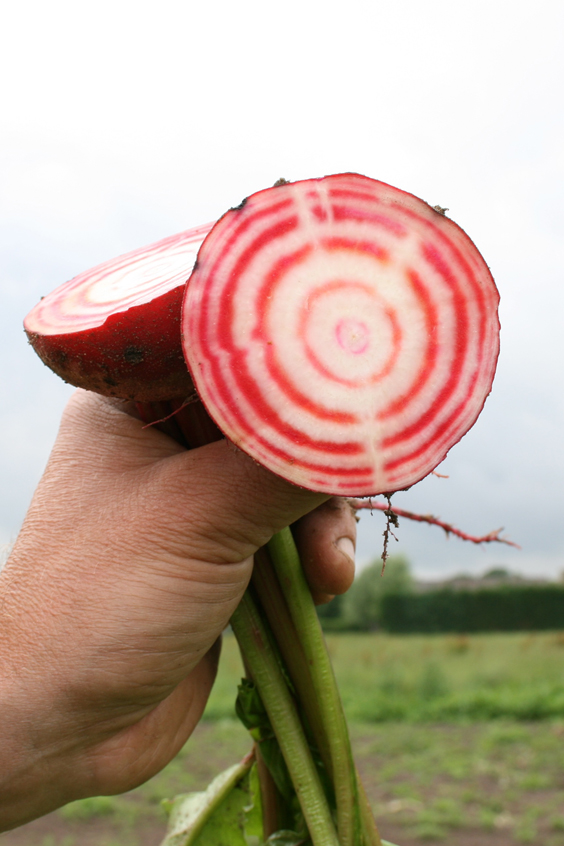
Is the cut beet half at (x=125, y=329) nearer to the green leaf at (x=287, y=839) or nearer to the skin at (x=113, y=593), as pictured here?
the skin at (x=113, y=593)

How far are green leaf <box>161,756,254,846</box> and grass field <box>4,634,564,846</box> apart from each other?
353 centimetres

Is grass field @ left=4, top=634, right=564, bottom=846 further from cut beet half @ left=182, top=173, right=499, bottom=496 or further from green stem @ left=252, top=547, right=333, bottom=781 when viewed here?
cut beet half @ left=182, top=173, right=499, bottom=496

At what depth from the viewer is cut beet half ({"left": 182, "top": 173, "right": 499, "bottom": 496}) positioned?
77 centimetres

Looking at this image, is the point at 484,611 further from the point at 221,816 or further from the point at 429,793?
the point at 221,816

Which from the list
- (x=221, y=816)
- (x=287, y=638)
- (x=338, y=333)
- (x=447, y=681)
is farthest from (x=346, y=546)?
(x=447, y=681)

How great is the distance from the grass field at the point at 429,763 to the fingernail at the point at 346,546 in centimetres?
405

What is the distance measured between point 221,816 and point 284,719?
0.45 meters

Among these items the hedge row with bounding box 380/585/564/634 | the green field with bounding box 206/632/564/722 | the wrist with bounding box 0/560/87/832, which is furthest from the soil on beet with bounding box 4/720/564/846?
the hedge row with bounding box 380/585/564/634

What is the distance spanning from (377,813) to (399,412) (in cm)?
512

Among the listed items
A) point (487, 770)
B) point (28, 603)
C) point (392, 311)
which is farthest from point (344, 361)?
point (487, 770)

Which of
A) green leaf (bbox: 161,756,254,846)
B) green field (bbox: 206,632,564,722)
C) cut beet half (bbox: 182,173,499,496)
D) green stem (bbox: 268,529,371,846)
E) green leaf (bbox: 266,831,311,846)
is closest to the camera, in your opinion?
cut beet half (bbox: 182,173,499,496)

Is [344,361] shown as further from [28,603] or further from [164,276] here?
[28,603]

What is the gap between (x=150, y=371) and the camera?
0.96 m

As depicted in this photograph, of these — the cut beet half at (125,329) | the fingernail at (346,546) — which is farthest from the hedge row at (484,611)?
the cut beet half at (125,329)
